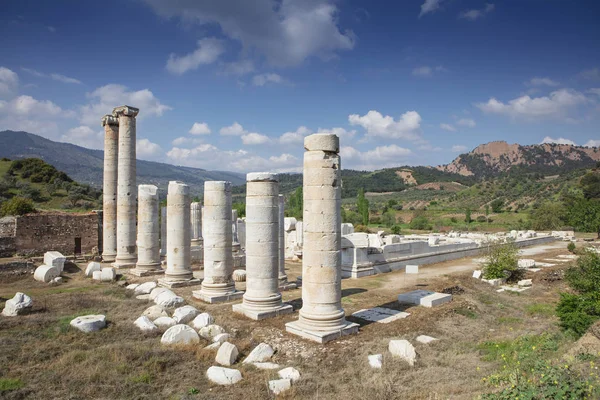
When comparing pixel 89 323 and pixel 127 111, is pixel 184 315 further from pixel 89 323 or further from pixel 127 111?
pixel 127 111

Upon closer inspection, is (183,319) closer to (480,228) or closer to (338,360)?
(338,360)

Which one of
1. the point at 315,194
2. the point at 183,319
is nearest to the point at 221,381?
the point at 183,319

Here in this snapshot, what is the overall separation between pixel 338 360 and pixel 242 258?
13.2 m

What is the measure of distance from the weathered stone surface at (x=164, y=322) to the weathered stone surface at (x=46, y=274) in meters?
8.56

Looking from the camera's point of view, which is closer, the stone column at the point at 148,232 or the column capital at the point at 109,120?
the stone column at the point at 148,232

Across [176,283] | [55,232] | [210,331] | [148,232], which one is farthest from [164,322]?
[55,232]

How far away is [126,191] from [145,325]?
440 inches

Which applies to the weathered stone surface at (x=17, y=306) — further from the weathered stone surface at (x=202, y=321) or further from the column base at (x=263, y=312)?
the column base at (x=263, y=312)

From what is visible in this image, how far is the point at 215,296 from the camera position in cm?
1277

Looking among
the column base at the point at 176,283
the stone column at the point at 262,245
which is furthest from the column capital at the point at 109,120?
the stone column at the point at 262,245

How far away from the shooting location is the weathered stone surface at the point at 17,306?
10.7 m

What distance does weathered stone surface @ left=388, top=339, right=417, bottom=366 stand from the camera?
7.93 metres

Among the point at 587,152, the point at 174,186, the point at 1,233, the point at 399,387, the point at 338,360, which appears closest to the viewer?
the point at 399,387

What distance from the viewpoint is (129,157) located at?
19.4m
